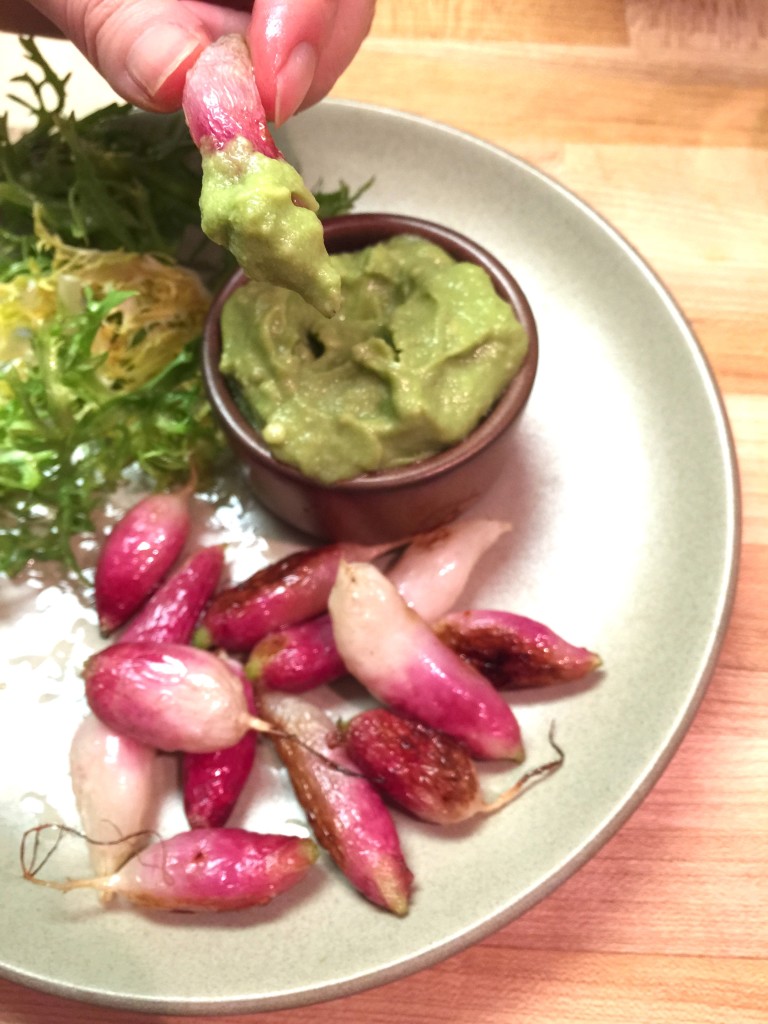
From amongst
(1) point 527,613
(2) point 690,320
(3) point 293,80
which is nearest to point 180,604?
(1) point 527,613

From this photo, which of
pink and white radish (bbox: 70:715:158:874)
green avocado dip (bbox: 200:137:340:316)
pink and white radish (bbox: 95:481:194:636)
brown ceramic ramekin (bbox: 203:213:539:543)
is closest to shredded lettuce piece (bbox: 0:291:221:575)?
pink and white radish (bbox: 95:481:194:636)

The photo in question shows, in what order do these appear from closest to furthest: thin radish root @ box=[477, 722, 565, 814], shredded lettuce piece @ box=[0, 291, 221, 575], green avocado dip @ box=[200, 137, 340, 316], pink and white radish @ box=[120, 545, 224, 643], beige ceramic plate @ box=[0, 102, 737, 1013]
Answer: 1. green avocado dip @ box=[200, 137, 340, 316]
2. beige ceramic plate @ box=[0, 102, 737, 1013]
3. thin radish root @ box=[477, 722, 565, 814]
4. pink and white radish @ box=[120, 545, 224, 643]
5. shredded lettuce piece @ box=[0, 291, 221, 575]

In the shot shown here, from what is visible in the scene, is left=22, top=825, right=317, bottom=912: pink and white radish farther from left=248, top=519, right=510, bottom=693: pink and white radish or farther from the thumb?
the thumb

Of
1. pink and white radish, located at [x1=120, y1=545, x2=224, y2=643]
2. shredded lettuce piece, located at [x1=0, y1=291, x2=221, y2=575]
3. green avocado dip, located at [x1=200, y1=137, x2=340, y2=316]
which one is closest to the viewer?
green avocado dip, located at [x1=200, y1=137, x2=340, y2=316]

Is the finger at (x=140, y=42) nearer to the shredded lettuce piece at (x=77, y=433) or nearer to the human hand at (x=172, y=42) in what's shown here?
the human hand at (x=172, y=42)

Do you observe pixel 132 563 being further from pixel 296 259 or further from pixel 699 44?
pixel 699 44

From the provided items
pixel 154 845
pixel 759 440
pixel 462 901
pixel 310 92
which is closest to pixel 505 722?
pixel 462 901
